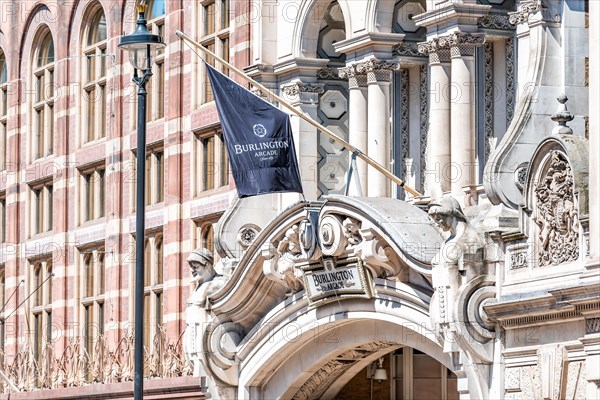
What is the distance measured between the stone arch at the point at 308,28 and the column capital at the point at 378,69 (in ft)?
6.52

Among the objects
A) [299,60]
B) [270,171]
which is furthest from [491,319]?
[299,60]

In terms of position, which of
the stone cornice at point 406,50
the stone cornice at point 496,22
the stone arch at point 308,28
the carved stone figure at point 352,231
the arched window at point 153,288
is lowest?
the carved stone figure at point 352,231

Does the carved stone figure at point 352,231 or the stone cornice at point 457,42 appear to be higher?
the stone cornice at point 457,42

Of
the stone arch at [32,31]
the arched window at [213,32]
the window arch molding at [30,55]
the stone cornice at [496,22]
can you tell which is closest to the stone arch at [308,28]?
the arched window at [213,32]

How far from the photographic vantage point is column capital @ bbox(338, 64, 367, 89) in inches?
1419

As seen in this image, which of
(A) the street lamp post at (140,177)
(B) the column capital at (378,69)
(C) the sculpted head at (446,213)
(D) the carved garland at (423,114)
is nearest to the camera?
(C) the sculpted head at (446,213)

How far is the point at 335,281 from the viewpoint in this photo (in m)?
32.8

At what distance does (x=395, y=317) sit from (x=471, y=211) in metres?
Answer: 2.11

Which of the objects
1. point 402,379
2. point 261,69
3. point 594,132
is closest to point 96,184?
point 261,69

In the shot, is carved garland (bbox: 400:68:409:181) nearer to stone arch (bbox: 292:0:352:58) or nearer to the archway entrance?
stone arch (bbox: 292:0:352:58)

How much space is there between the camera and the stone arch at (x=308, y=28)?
37.3 metres

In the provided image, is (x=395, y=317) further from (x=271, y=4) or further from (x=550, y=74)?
(x=271, y=4)

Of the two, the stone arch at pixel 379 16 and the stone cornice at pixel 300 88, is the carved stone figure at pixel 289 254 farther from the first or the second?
the stone cornice at pixel 300 88

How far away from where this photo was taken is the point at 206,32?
41.8m
